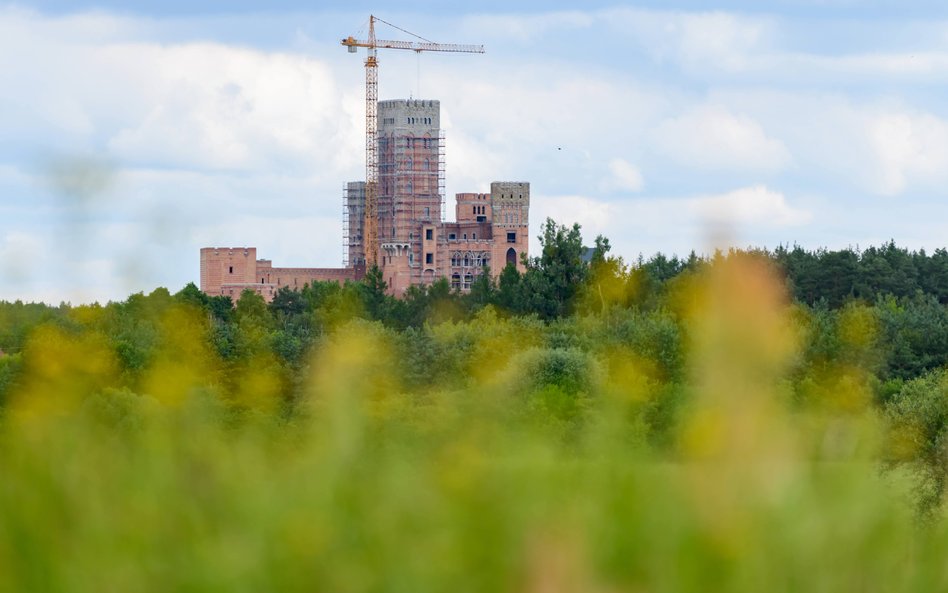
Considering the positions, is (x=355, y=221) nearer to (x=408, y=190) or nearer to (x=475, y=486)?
(x=408, y=190)

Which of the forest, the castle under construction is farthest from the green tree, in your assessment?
the forest

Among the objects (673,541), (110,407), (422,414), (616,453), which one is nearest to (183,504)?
(616,453)

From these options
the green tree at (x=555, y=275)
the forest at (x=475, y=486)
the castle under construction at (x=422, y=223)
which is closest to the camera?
the forest at (x=475, y=486)

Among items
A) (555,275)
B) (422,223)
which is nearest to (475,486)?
(555,275)

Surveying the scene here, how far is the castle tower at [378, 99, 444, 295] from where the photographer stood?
110625mm

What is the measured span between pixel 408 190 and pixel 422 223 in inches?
121

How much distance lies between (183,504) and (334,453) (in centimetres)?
28

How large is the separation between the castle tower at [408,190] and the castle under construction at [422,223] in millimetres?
74

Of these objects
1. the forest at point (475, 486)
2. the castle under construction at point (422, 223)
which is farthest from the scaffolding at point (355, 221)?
the forest at point (475, 486)

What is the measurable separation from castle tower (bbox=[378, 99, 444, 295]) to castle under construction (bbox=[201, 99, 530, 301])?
0.07 metres

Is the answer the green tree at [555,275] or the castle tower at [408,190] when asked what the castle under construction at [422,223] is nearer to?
the castle tower at [408,190]

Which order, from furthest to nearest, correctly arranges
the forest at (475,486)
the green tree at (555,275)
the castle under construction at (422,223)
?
the castle under construction at (422,223) → the green tree at (555,275) → the forest at (475,486)

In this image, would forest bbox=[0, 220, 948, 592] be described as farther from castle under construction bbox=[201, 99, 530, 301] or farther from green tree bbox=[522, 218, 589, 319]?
castle under construction bbox=[201, 99, 530, 301]

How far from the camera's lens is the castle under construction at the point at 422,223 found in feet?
362
